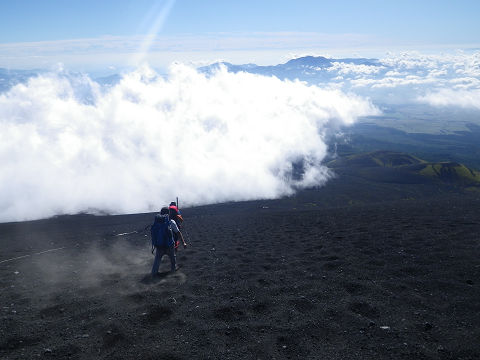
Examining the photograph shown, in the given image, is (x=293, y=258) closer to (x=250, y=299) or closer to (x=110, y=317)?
(x=250, y=299)

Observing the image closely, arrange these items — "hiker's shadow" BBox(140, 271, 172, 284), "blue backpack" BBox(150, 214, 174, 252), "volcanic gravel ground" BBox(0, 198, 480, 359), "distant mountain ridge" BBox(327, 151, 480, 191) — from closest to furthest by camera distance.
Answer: "volcanic gravel ground" BBox(0, 198, 480, 359), "hiker's shadow" BBox(140, 271, 172, 284), "blue backpack" BBox(150, 214, 174, 252), "distant mountain ridge" BBox(327, 151, 480, 191)

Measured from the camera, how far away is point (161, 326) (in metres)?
9.55

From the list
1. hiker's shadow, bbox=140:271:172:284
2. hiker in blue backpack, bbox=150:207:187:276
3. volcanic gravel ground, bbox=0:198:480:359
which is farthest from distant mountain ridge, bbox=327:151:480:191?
hiker in blue backpack, bbox=150:207:187:276

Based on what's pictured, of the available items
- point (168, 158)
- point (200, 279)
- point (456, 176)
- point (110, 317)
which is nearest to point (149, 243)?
point (200, 279)

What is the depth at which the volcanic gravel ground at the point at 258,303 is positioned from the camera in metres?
8.34

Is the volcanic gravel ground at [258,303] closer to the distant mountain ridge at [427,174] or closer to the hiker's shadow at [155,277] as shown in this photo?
the hiker's shadow at [155,277]

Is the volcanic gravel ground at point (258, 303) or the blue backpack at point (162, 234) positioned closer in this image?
the volcanic gravel ground at point (258, 303)

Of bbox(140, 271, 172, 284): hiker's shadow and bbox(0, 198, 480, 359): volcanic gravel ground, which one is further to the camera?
bbox(140, 271, 172, 284): hiker's shadow

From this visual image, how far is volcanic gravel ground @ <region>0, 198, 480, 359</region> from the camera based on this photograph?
834 cm

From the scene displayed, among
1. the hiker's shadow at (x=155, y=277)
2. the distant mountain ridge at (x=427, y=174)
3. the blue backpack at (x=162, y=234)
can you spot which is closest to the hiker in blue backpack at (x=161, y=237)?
the blue backpack at (x=162, y=234)

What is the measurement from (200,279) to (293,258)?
196 inches

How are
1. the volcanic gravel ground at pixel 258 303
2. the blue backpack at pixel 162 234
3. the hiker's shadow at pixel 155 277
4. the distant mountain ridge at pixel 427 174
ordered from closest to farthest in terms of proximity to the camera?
the volcanic gravel ground at pixel 258 303 < the hiker's shadow at pixel 155 277 < the blue backpack at pixel 162 234 < the distant mountain ridge at pixel 427 174

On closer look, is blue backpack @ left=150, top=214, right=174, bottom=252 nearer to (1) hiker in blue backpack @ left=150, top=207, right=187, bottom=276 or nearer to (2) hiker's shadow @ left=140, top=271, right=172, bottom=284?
(1) hiker in blue backpack @ left=150, top=207, right=187, bottom=276

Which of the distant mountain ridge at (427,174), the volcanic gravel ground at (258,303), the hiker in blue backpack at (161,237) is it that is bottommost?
the distant mountain ridge at (427,174)
